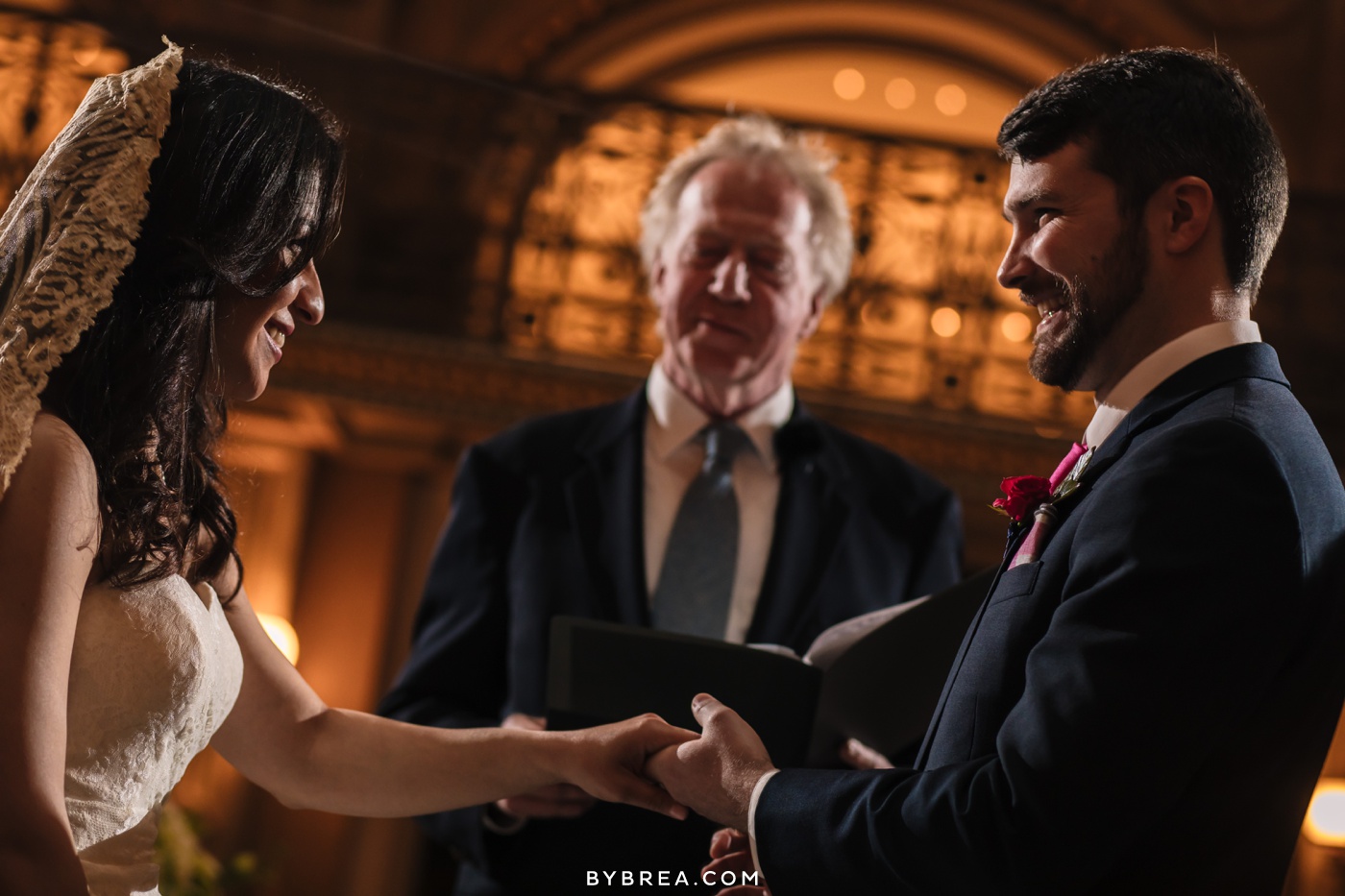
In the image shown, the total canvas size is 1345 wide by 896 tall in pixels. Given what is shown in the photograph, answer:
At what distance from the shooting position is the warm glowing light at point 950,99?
10477mm

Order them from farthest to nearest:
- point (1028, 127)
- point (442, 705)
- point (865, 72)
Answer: point (865, 72) → point (442, 705) → point (1028, 127)

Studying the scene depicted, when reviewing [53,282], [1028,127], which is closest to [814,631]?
[1028,127]

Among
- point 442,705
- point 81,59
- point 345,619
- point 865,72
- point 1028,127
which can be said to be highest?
point 865,72

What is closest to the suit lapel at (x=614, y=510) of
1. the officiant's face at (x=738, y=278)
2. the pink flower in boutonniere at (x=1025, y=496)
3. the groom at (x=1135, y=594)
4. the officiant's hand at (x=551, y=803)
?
the officiant's face at (x=738, y=278)

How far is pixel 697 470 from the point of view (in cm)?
315

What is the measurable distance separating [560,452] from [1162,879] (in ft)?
5.90

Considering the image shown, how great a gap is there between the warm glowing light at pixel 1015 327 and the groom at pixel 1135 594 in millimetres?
7024

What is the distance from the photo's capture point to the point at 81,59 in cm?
763

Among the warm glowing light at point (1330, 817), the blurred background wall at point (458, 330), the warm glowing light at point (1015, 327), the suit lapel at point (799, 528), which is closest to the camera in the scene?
the suit lapel at point (799, 528)

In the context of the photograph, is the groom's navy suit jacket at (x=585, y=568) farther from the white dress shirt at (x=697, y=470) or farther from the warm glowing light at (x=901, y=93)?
the warm glowing light at (x=901, y=93)

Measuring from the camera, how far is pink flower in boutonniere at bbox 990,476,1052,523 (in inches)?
73.4

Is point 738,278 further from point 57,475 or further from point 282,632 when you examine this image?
point 282,632

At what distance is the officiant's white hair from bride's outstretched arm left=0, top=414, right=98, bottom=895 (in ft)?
6.46

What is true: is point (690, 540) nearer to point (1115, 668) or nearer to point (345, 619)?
point (1115, 668)
